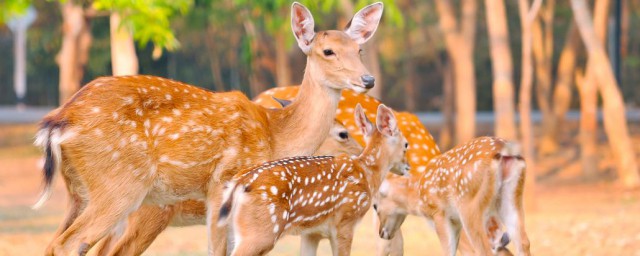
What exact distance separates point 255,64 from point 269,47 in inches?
97.6

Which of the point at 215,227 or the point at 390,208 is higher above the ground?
the point at 215,227

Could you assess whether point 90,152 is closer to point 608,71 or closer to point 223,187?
point 223,187

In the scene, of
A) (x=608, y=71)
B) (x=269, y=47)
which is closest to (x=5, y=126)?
(x=269, y=47)

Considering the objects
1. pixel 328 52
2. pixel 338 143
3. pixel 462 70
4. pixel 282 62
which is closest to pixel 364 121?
pixel 338 143

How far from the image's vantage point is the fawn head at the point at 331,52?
27.7 feet

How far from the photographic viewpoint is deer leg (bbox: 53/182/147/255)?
7730mm

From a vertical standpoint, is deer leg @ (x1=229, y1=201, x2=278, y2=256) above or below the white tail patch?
below

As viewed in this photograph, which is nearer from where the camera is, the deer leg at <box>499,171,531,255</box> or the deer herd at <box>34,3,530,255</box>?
the deer herd at <box>34,3,530,255</box>

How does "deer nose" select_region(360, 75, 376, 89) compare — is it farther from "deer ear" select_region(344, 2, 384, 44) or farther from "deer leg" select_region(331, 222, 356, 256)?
"deer leg" select_region(331, 222, 356, 256)

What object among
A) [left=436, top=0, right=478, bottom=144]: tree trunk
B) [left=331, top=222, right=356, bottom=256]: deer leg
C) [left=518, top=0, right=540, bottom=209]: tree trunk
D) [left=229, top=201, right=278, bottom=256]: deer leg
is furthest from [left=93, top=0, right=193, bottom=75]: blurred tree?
[left=436, top=0, right=478, bottom=144]: tree trunk

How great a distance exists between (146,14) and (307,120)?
6462 millimetres

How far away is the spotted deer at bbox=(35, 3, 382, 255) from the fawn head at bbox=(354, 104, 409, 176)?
55 cm

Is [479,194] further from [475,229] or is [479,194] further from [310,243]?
[310,243]

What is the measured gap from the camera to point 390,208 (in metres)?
9.74
